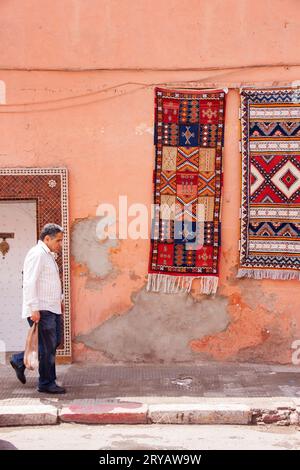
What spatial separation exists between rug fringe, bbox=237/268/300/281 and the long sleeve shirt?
239cm

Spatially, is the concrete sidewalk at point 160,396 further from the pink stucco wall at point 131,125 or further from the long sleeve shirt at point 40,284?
the long sleeve shirt at point 40,284

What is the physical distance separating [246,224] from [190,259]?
2.56ft

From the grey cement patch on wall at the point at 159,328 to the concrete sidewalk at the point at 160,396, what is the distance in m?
0.17

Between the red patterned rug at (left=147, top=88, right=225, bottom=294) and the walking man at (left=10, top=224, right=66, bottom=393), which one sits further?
the red patterned rug at (left=147, top=88, right=225, bottom=294)

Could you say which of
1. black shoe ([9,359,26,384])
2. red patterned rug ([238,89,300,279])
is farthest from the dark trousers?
red patterned rug ([238,89,300,279])

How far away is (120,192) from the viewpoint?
8.48m

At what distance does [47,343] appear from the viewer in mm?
7188

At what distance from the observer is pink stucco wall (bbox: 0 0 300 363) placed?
841 cm

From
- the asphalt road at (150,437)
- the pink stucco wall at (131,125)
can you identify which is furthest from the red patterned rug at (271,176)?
the asphalt road at (150,437)

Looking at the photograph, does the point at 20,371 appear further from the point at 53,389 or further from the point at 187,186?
the point at 187,186

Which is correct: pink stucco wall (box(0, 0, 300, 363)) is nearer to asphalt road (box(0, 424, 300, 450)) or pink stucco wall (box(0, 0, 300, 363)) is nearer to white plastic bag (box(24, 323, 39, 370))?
white plastic bag (box(24, 323, 39, 370))

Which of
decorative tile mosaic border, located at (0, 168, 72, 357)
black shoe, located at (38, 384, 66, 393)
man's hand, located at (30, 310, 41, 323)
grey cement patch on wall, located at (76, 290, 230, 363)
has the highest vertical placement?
decorative tile mosaic border, located at (0, 168, 72, 357)

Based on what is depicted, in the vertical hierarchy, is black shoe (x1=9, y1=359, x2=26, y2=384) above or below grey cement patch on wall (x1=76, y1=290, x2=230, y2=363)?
below
